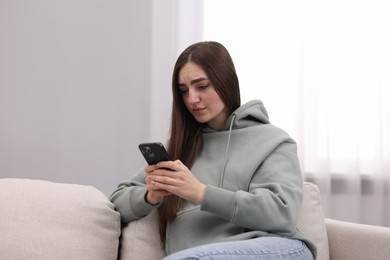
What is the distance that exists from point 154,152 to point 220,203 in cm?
24

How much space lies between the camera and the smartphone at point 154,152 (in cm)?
155

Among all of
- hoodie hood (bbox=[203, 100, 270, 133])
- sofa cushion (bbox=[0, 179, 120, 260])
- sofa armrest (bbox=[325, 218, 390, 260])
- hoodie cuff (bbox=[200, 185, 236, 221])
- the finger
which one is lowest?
sofa armrest (bbox=[325, 218, 390, 260])

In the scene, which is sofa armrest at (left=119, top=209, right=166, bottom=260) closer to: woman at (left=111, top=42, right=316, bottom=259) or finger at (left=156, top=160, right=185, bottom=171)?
woman at (left=111, top=42, right=316, bottom=259)

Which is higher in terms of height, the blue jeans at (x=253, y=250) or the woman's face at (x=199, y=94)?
the woman's face at (x=199, y=94)

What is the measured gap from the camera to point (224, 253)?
1.29 meters

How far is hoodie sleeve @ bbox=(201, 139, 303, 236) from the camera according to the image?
153cm

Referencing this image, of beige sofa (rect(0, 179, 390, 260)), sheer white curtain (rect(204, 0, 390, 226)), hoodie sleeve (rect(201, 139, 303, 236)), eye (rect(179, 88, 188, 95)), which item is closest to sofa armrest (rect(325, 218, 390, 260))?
beige sofa (rect(0, 179, 390, 260))

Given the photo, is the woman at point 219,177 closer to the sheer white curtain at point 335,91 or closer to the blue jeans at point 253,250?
the blue jeans at point 253,250

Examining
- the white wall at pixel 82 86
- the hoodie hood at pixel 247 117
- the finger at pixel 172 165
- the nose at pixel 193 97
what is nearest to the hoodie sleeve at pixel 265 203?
the finger at pixel 172 165

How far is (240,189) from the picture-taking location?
1.69 metres

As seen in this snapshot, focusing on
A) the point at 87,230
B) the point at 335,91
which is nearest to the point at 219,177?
the point at 87,230

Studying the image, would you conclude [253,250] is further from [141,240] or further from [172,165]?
[141,240]

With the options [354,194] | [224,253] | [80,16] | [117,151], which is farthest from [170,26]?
[224,253]

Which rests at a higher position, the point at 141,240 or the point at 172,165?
the point at 172,165
